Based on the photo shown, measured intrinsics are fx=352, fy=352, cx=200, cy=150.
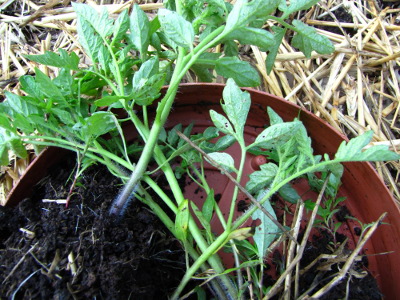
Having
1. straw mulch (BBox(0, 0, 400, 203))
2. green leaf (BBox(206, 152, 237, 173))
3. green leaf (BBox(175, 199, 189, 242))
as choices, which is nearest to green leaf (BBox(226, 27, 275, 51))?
green leaf (BBox(206, 152, 237, 173))

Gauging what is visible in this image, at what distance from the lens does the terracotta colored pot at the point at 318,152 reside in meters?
0.82

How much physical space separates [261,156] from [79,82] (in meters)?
0.51

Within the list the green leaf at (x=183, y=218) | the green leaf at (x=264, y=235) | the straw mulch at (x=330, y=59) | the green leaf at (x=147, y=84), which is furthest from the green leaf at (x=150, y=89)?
the straw mulch at (x=330, y=59)

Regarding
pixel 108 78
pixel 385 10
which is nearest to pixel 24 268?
pixel 108 78

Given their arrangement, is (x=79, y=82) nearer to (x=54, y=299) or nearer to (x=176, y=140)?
(x=176, y=140)

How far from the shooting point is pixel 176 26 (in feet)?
2.24

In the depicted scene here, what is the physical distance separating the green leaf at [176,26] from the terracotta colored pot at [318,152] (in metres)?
0.22

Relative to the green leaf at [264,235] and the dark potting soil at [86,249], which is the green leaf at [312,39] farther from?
the dark potting soil at [86,249]

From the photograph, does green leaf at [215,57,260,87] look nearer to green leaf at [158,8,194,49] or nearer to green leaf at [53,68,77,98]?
green leaf at [158,8,194,49]

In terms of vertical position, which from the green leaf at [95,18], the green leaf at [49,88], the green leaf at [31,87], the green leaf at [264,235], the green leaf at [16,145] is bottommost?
the green leaf at [264,235]

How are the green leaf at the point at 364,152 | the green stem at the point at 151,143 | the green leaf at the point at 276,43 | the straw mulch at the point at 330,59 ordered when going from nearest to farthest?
1. the green leaf at the point at 364,152
2. the green stem at the point at 151,143
3. the green leaf at the point at 276,43
4. the straw mulch at the point at 330,59

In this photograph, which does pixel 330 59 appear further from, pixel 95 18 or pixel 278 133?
pixel 95 18

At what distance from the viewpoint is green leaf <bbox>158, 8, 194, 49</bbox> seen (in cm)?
68

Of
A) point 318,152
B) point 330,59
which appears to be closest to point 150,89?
point 318,152
